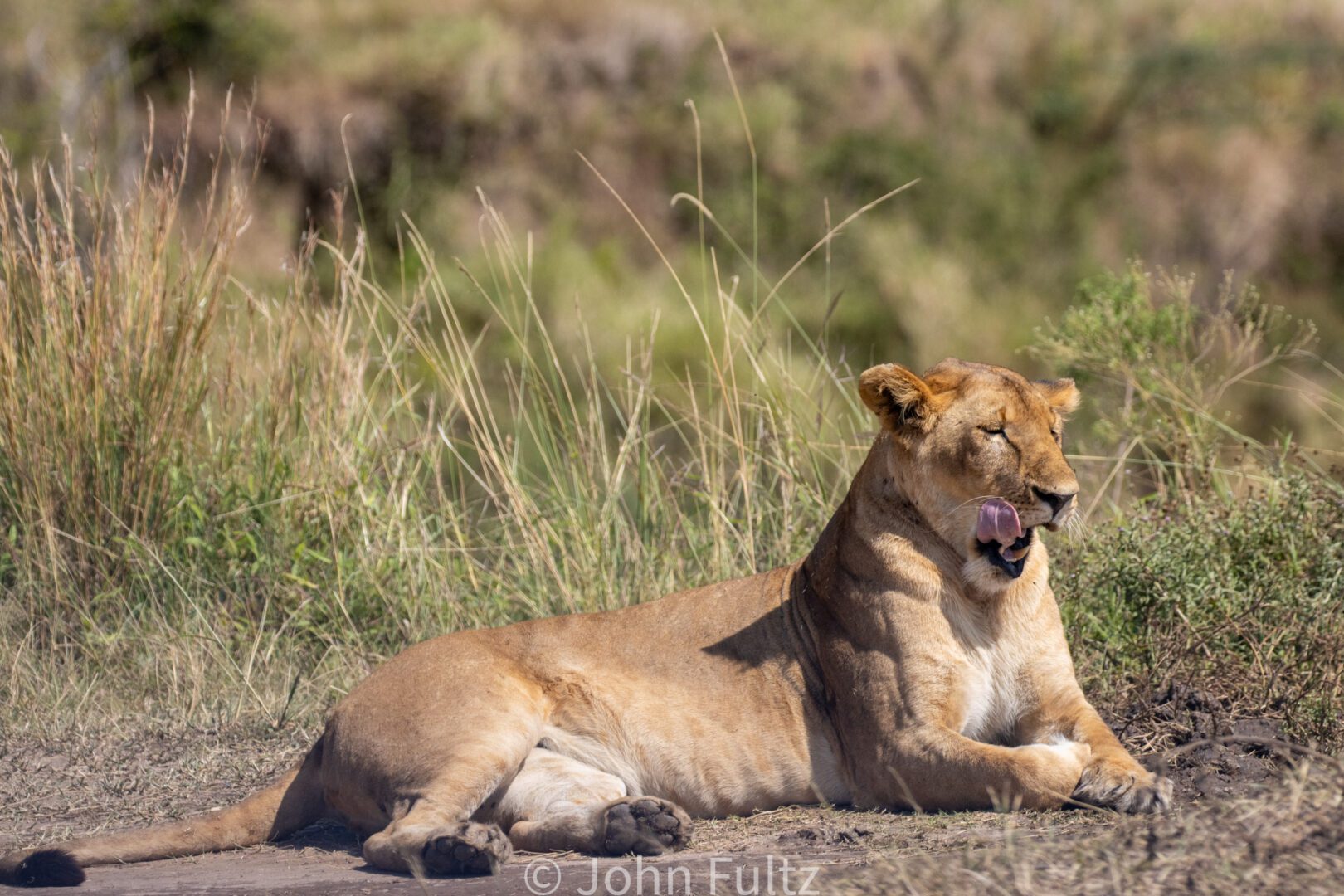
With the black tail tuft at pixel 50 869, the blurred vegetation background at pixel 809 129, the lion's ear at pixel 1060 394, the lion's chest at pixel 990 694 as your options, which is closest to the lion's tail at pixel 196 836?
the black tail tuft at pixel 50 869

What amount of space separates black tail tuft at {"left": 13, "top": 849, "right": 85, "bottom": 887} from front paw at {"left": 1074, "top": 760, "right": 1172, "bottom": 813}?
2.38 metres

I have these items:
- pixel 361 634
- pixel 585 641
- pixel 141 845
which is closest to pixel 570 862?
pixel 585 641

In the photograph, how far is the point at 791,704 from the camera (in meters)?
4.38

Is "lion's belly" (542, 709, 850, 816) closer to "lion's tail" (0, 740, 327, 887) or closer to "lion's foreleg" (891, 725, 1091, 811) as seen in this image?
"lion's foreleg" (891, 725, 1091, 811)

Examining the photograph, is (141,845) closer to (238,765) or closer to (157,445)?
(238,765)

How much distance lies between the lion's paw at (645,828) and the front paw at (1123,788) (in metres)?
0.96

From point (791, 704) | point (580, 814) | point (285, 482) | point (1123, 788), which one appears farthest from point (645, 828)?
point (285, 482)

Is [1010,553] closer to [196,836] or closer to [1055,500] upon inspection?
[1055,500]

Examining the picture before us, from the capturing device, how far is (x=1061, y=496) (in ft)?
13.1

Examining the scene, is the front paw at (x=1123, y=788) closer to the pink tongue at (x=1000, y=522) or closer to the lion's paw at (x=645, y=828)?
the pink tongue at (x=1000, y=522)

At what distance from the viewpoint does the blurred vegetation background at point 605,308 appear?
5.85 m

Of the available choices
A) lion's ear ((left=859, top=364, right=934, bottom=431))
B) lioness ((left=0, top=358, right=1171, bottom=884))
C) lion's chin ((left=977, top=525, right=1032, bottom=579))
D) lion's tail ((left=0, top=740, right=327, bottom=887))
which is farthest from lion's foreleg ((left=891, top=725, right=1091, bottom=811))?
lion's tail ((left=0, top=740, right=327, bottom=887))

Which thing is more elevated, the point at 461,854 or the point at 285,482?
the point at 461,854

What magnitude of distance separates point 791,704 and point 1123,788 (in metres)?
0.93
